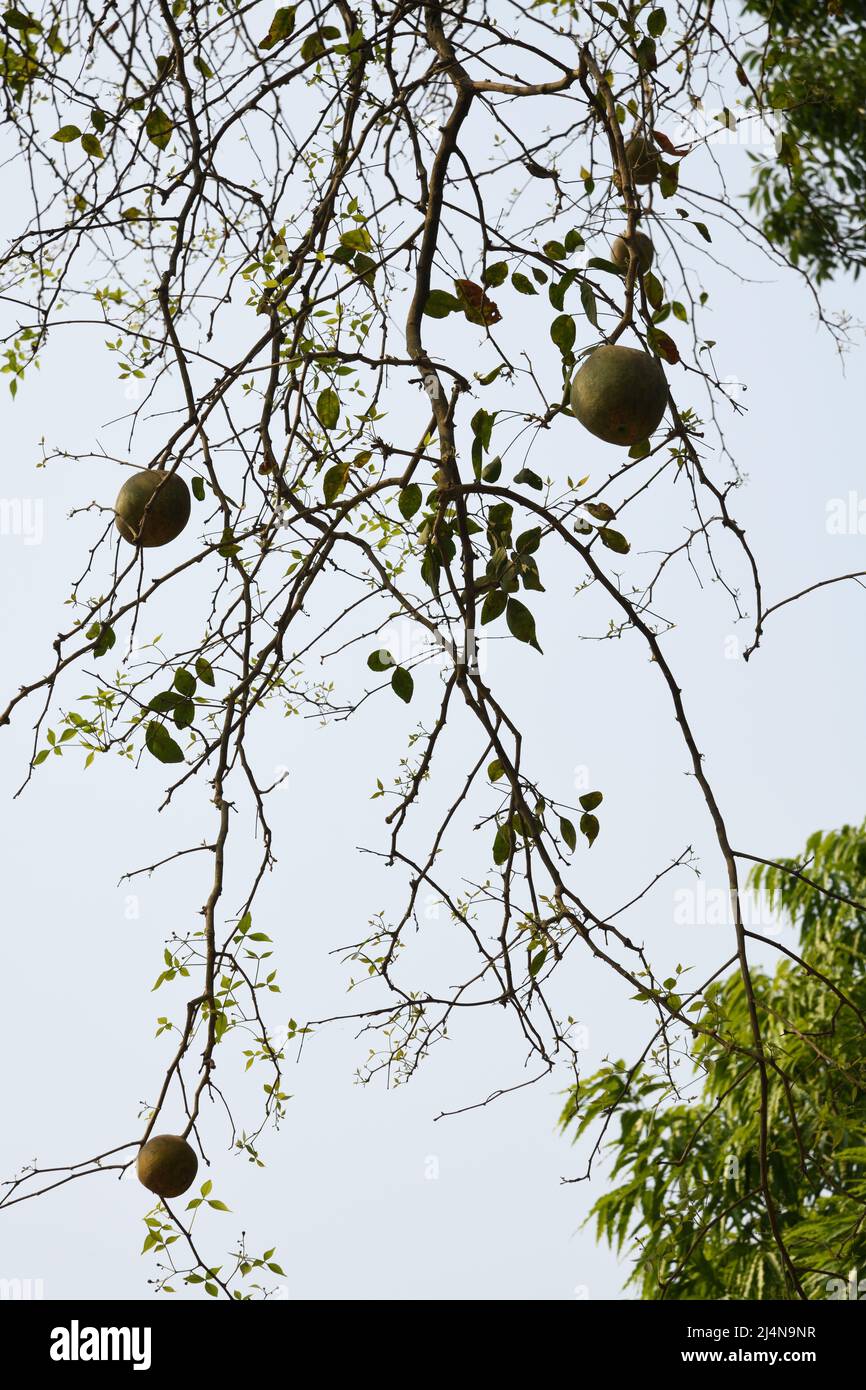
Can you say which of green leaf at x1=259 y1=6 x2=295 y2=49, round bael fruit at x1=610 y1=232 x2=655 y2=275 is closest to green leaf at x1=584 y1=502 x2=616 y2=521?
round bael fruit at x1=610 y1=232 x2=655 y2=275

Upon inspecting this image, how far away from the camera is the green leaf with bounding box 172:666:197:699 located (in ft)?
4.09

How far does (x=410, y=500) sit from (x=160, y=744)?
0.32 metres

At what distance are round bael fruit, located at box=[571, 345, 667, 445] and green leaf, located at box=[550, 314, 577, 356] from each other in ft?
0.07

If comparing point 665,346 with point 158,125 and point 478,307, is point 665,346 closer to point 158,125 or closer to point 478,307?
point 478,307

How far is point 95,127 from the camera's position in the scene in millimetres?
1671

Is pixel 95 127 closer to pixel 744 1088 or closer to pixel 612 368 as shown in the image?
pixel 612 368

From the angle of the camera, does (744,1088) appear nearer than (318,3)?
No

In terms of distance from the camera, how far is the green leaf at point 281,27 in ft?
4.88

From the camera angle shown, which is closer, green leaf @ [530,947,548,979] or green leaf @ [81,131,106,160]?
green leaf @ [530,947,548,979]

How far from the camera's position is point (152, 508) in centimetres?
138

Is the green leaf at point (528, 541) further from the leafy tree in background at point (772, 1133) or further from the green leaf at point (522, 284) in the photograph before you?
the leafy tree in background at point (772, 1133)

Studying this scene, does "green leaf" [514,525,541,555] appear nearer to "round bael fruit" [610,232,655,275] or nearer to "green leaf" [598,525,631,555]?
"green leaf" [598,525,631,555]
